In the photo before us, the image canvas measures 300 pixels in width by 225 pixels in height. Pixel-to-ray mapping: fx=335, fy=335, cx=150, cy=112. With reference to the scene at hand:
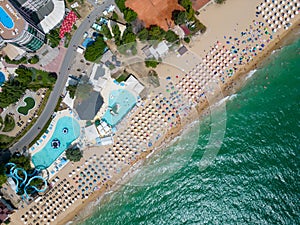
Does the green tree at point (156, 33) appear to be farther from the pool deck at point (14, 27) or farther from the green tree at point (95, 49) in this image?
the pool deck at point (14, 27)

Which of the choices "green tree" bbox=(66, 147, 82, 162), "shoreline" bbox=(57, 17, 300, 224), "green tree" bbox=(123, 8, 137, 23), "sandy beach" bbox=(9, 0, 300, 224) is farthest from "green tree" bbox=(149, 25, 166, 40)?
"green tree" bbox=(66, 147, 82, 162)

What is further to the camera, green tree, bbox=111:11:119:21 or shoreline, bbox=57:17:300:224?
shoreline, bbox=57:17:300:224

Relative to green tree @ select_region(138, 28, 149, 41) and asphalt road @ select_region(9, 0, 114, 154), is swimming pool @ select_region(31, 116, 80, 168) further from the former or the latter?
green tree @ select_region(138, 28, 149, 41)

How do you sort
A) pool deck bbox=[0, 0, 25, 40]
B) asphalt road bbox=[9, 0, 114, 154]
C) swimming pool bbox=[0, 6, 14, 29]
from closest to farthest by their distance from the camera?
swimming pool bbox=[0, 6, 14, 29], pool deck bbox=[0, 0, 25, 40], asphalt road bbox=[9, 0, 114, 154]

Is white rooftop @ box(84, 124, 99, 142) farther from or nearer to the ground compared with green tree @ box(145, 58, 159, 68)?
nearer to the ground

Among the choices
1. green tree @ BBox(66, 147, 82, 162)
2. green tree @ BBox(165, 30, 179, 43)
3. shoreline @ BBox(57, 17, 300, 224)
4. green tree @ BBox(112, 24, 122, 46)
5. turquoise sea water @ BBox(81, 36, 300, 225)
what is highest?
green tree @ BBox(112, 24, 122, 46)

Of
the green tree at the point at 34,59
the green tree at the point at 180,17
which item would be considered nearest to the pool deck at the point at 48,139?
the green tree at the point at 34,59
